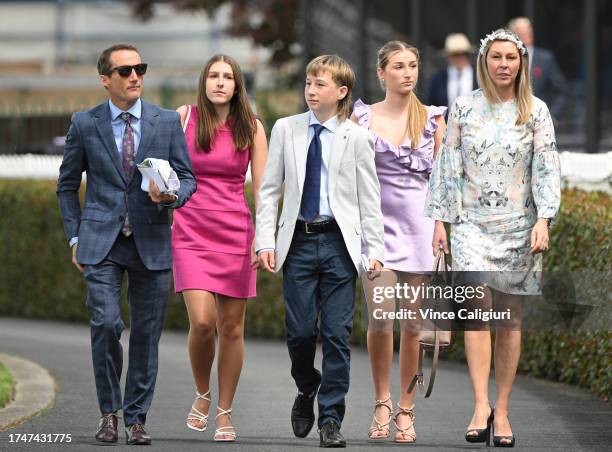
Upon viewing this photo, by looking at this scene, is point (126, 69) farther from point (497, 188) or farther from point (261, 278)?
point (261, 278)

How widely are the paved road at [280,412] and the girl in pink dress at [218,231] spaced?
39cm

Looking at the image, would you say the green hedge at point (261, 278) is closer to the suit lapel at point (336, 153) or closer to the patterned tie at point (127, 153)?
the suit lapel at point (336, 153)

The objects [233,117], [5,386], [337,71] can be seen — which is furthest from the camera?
[5,386]

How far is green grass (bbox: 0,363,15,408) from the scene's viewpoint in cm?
999

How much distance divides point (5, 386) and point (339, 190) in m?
2.89

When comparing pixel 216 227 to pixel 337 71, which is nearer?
pixel 337 71

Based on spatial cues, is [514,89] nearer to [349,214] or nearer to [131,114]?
[349,214]

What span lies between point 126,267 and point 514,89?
79.0 inches

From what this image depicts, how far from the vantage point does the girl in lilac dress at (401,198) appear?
891cm

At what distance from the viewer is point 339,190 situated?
8.50 m

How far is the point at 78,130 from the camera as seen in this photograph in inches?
337
